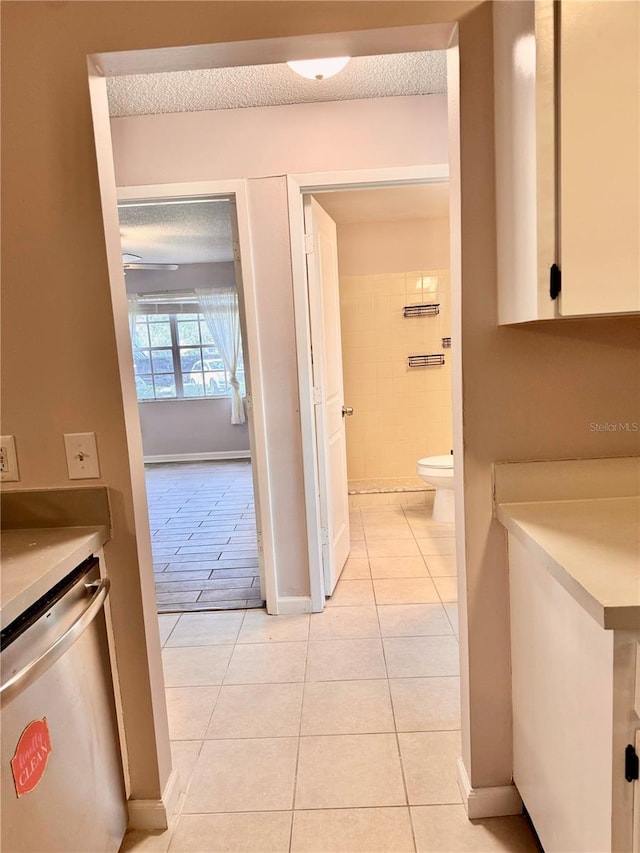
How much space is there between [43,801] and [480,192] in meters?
1.64

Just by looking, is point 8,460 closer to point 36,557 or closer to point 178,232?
point 36,557

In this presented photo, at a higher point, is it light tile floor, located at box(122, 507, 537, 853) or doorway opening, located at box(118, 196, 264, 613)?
doorway opening, located at box(118, 196, 264, 613)

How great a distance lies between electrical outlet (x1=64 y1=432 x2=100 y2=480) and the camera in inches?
53.3

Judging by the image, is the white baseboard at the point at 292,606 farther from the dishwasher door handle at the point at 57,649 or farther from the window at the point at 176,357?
the window at the point at 176,357

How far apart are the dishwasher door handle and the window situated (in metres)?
5.33

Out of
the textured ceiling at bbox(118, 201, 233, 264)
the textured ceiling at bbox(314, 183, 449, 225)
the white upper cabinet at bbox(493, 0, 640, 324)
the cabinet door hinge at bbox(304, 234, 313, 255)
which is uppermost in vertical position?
the textured ceiling at bbox(118, 201, 233, 264)

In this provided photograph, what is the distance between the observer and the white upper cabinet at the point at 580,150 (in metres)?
0.97

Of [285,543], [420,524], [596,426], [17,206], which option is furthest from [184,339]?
[596,426]

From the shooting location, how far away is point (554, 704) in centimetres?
112

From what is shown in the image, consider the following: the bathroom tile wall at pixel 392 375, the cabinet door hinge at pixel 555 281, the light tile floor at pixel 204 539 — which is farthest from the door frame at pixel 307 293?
the bathroom tile wall at pixel 392 375

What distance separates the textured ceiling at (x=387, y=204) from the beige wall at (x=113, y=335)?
6.95 ft

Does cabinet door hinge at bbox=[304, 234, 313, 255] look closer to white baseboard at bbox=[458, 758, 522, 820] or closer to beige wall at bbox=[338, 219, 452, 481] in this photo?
beige wall at bbox=[338, 219, 452, 481]

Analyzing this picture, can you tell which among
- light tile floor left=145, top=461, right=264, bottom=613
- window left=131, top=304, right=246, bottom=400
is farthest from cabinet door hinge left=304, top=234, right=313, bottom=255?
window left=131, top=304, right=246, bottom=400

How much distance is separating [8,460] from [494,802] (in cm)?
164
